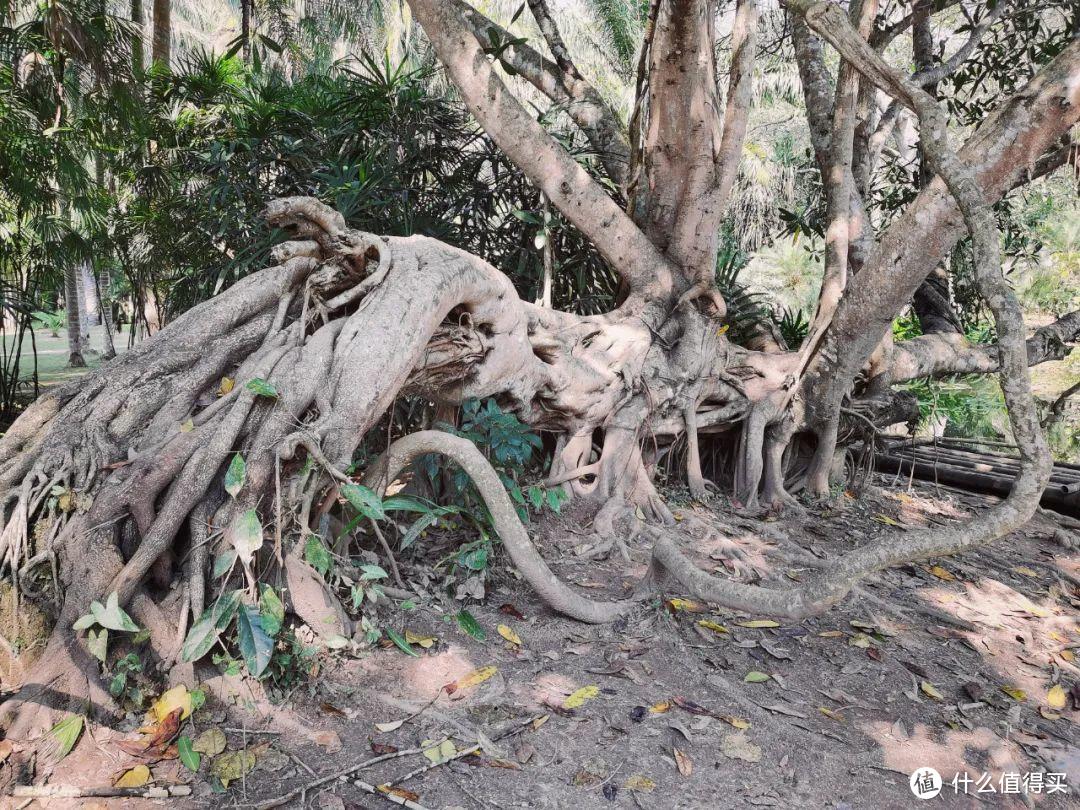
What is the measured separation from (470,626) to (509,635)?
0.19 meters

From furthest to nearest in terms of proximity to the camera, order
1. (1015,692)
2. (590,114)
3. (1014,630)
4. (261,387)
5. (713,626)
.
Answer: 1. (590,114)
2. (1014,630)
3. (713,626)
4. (1015,692)
5. (261,387)

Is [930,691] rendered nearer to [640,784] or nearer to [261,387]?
[640,784]

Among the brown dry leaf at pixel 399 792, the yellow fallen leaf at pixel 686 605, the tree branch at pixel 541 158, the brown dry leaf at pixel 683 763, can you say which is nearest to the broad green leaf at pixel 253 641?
the brown dry leaf at pixel 399 792

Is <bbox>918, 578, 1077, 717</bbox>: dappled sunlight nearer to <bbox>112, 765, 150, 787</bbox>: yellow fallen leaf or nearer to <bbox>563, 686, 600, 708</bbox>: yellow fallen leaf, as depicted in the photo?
<bbox>563, 686, 600, 708</bbox>: yellow fallen leaf

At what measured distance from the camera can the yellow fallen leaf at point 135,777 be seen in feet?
6.54

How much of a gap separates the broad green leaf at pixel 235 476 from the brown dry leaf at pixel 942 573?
383 cm

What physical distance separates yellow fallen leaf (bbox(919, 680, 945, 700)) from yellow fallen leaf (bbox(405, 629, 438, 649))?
1959 millimetres

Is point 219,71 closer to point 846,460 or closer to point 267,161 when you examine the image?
point 267,161

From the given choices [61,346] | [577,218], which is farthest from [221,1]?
[577,218]

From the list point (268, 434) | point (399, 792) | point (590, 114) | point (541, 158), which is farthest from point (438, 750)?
point (590, 114)

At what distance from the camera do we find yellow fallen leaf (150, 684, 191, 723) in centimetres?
221

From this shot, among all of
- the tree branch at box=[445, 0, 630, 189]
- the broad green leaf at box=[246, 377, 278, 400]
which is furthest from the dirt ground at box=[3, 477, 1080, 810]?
the tree branch at box=[445, 0, 630, 189]

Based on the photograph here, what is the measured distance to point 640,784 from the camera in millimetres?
2229

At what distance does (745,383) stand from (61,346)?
18.3m
